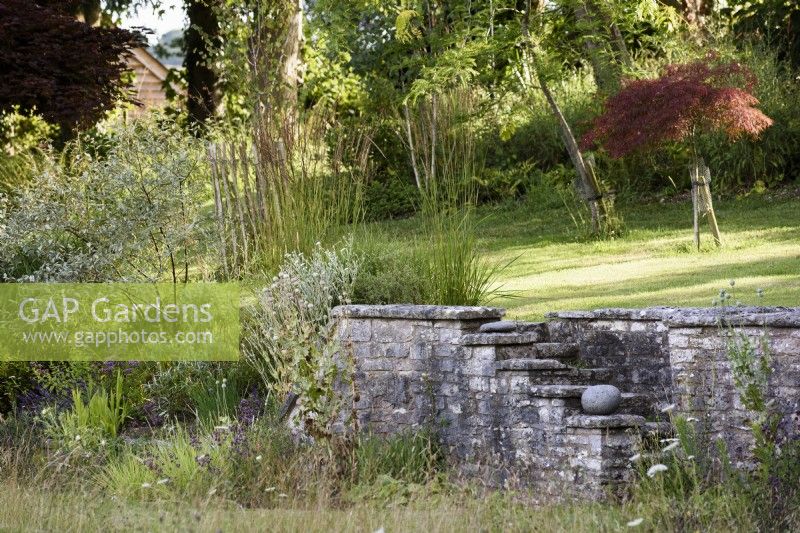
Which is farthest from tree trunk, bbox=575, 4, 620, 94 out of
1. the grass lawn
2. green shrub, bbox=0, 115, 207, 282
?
green shrub, bbox=0, 115, 207, 282

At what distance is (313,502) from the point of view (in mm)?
5234

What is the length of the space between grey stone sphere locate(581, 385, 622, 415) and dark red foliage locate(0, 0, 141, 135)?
6517 mm

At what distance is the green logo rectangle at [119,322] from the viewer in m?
8.16

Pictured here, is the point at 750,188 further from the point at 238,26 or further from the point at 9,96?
the point at 9,96

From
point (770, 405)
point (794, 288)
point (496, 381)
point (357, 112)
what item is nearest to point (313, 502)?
point (496, 381)

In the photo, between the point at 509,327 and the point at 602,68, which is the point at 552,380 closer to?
the point at 509,327

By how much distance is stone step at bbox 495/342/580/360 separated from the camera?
594cm

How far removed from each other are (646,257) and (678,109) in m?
1.41

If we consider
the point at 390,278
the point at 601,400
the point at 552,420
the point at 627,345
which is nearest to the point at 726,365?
the point at 601,400

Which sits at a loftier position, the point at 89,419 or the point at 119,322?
the point at 119,322

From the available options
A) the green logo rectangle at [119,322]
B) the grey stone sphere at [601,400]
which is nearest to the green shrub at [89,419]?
the green logo rectangle at [119,322]

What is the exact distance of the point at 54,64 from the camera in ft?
34.1

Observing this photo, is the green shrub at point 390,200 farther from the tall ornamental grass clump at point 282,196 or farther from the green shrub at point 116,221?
the green shrub at point 116,221

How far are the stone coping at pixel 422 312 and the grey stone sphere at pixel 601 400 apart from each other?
0.90 meters
